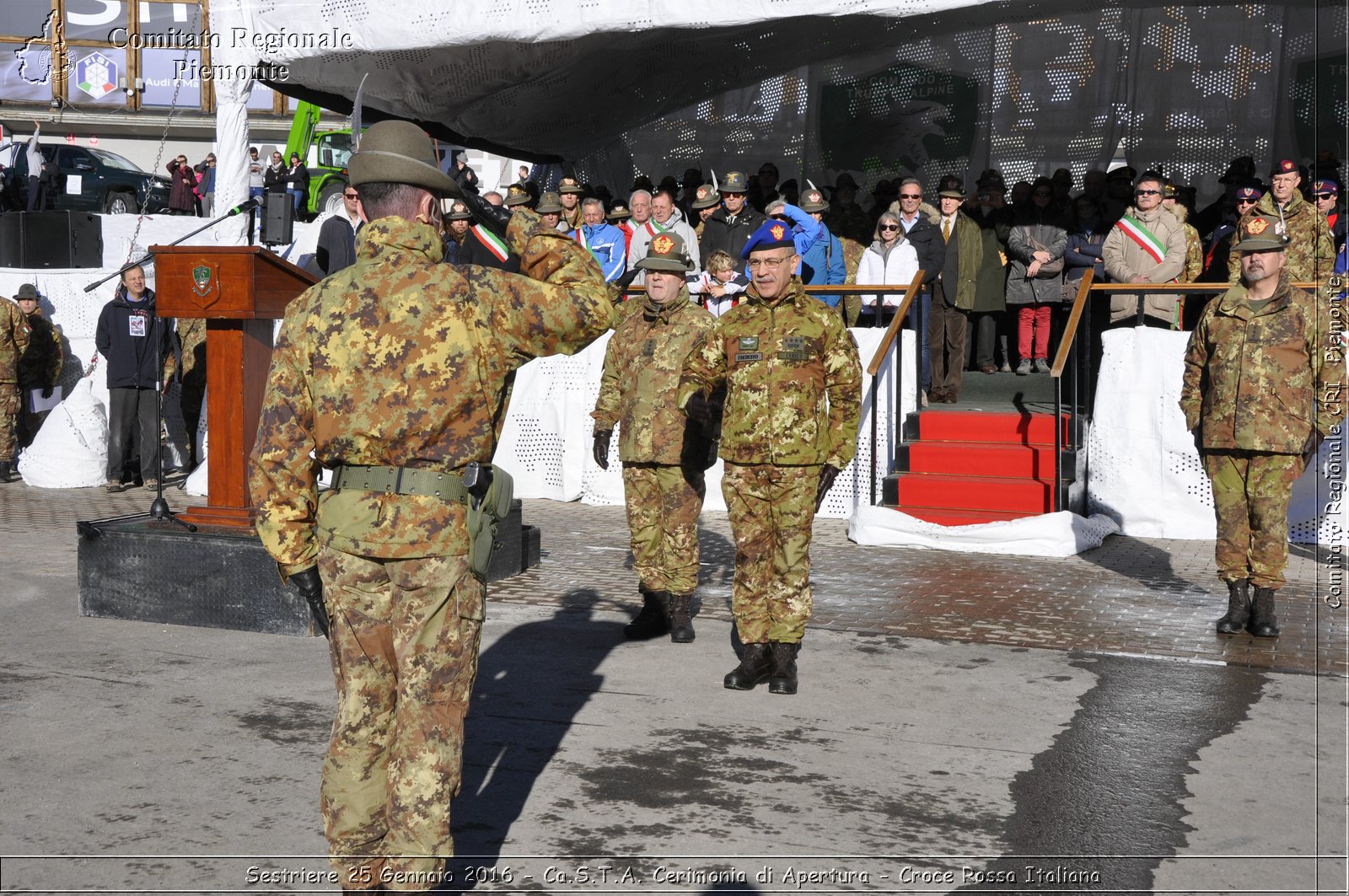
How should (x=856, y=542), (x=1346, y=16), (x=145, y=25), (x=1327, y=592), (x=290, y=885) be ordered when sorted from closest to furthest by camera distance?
1. (x=290, y=885)
2. (x=1327, y=592)
3. (x=856, y=542)
4. (x=1346, y=16)
5. (x=145, y=25)

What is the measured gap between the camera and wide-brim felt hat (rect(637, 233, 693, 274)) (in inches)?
277

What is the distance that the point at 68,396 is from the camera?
13.8m

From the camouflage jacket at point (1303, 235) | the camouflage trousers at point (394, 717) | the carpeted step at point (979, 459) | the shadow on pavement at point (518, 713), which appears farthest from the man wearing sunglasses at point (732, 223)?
the camouflage trousers at point (394, 717)

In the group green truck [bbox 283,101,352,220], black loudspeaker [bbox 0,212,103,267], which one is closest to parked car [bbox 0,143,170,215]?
green truck [bbox 283,101,352,220]

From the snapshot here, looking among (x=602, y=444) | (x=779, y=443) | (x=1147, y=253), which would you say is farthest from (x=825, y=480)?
(x=1147, y=253)

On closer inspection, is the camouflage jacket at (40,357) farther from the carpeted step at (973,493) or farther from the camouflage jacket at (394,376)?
the camouflage jacket at (394,376)

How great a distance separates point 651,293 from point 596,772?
10.3 ft

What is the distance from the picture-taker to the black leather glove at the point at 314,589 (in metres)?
3.47

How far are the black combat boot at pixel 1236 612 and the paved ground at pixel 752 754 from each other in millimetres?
148

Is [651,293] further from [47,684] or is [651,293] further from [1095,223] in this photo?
[1095,223]

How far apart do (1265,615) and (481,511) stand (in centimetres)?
514

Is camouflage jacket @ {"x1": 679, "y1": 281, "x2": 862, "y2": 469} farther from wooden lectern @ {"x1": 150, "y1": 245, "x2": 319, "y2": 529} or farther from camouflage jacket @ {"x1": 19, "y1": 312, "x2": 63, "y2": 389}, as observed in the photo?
camouflage jacket @ {"x1": 19, "y1": 312, "x2": 63, "y2": 389}

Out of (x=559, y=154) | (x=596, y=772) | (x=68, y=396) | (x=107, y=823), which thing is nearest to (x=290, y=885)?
(x=107, y=823)

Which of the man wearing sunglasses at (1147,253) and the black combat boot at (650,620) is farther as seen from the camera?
the man wearing sunglasses at (1147,253)
